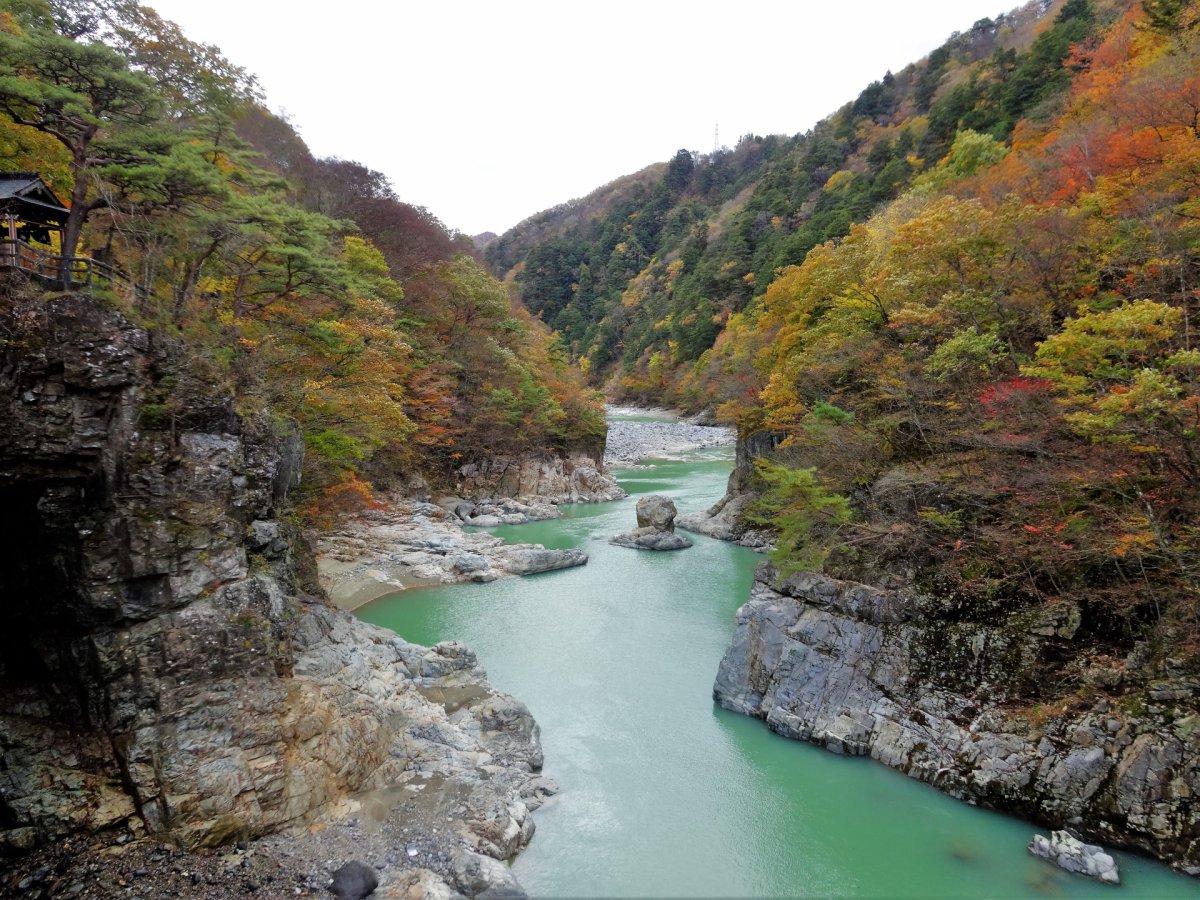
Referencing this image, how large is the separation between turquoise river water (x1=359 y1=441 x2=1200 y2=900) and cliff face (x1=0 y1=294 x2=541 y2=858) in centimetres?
176

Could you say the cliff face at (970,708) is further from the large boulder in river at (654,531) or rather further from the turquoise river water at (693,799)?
the large boulder in river at (654,531)

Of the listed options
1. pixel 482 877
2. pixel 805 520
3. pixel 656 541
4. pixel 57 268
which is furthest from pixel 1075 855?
pixel 656 541

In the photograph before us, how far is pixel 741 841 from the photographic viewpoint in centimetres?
838

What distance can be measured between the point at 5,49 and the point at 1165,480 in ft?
52.7

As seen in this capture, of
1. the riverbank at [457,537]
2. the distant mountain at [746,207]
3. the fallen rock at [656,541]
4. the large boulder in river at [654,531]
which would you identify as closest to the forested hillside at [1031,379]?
the large boulder in river at [654,531]

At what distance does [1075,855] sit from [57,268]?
14649 mm

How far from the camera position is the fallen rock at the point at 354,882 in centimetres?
645

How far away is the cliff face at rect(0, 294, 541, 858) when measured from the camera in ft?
21.3

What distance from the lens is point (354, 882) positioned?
6.55 meters

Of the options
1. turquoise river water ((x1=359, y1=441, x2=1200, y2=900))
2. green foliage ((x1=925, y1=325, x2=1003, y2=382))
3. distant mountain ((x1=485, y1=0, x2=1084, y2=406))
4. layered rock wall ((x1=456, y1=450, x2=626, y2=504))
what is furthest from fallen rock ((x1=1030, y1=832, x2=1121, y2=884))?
distant mountain ((x1=485, y1=0, x2=1084, y2=406))

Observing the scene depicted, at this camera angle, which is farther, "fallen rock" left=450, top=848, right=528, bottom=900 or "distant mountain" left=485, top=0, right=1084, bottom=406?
"distant mountain" left=485, top=0, right=1084, bottom=406

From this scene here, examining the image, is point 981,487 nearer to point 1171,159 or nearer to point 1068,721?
point 1068,721

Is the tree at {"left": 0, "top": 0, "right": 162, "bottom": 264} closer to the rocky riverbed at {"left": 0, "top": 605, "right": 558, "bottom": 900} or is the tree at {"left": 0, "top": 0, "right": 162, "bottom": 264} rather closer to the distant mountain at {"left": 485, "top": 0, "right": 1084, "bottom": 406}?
the rocky riverbed at {"left": 0, "top": 605, "right": 558, "bottom": 900}

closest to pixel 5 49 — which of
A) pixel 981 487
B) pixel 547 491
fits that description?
pixel 981 487
